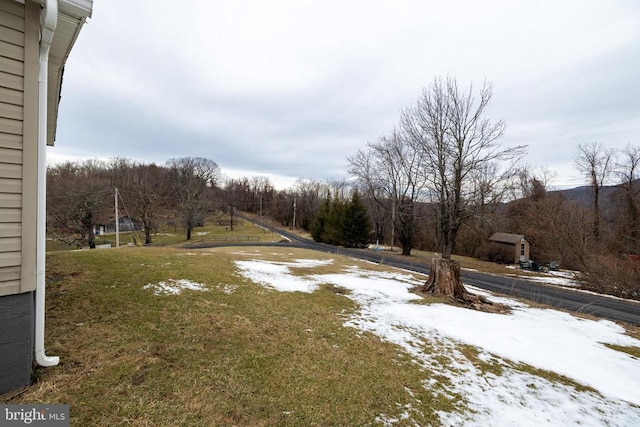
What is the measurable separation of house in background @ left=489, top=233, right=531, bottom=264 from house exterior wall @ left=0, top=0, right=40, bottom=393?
3350 cm

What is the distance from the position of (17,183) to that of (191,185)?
1749 inches

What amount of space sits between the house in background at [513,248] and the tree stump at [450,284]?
2407 cm

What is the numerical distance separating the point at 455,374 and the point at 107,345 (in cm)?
497

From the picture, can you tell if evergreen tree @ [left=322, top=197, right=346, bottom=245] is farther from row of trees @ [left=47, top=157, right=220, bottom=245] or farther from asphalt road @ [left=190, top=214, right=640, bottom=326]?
row of trees @ [left=47, top=157, right=220, bottom=245]

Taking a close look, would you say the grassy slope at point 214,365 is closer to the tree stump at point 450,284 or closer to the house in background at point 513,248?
the tree stump at point 450,284

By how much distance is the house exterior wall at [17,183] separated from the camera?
268cm

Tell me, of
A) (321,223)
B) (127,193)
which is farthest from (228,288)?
(127,193)

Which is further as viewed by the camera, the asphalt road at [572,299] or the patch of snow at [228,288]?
the asphalt road at [572,299]

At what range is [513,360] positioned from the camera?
4.52m

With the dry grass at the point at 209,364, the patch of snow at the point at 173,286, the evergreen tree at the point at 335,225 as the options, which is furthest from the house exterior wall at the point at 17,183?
the evergreen tree at the point at 335,225

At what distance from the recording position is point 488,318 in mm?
6746

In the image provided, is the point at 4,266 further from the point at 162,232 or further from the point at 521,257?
the point at 162,232

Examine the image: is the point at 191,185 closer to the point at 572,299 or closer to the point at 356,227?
the point at 356,227

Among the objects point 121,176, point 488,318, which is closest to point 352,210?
point 488,318
